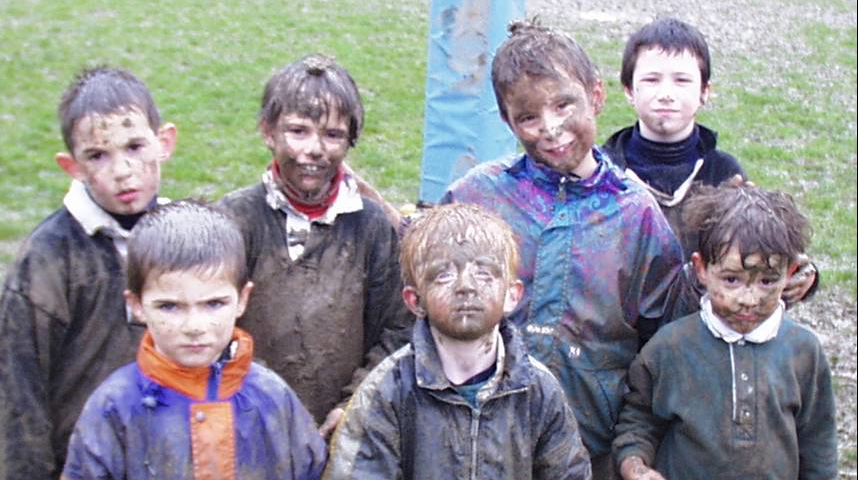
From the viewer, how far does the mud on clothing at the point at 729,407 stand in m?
3.39

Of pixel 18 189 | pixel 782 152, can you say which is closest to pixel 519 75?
pixel 18 189

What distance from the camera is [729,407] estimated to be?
11.2ft

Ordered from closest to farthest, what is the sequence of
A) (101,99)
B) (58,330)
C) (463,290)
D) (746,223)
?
(463,290), (58,330), (101,99), (746,223)

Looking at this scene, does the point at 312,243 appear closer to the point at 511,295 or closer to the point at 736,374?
the point at 511,295

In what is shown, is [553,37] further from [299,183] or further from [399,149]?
[399,149]

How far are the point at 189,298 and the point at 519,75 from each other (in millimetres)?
1185

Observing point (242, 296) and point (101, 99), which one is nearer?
point (242, 296)

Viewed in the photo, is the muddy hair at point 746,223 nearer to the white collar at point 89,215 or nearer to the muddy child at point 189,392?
the muddy child at point 189,392

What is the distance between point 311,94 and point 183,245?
70 cm

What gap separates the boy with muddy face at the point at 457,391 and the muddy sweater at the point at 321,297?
49 cm

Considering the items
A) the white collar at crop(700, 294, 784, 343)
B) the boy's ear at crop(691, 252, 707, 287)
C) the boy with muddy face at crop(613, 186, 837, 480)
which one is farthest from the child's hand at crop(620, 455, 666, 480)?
the boy's ear at crop(691, 252, 707, 287)

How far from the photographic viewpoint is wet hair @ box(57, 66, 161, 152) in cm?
324

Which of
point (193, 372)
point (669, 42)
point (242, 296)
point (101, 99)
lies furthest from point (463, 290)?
point (669, 42)

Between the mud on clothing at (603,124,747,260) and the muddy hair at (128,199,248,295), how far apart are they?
1.46m
